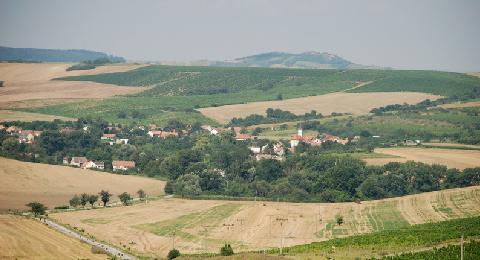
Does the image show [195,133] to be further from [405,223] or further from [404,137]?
[405,223]

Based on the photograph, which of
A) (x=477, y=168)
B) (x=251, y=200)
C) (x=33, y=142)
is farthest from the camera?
(x=33, y=142)

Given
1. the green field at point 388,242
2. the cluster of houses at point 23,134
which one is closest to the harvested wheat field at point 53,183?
the cluster of houses at point 23,134

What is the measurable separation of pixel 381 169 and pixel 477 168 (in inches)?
526

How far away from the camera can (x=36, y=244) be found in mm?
76875

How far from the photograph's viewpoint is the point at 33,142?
161m

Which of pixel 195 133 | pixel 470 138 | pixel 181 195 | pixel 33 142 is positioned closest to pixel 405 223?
pixel 181 195

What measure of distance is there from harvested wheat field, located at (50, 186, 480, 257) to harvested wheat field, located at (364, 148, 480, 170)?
81.5 feet

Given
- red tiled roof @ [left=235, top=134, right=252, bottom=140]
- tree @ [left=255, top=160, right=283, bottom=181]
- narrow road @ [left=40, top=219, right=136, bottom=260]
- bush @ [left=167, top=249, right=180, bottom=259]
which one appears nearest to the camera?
bush @ [left=167, top=249, right=180, bottom=259]

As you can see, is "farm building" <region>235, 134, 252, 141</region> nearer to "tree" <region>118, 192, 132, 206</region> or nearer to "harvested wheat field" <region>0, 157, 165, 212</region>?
"harvested wheat field" <region>0, 157, 165, 212</region>

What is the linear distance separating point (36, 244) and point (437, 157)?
80.4 meters

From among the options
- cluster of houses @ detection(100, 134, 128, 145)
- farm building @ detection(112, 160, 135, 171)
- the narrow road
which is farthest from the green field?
cluster of houses @ detection(100, 134, 128, 145)

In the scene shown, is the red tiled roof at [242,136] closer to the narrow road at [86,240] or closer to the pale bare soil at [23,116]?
the pale bare soil at [23,116]

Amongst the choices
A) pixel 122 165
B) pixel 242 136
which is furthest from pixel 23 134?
pixel 242 136

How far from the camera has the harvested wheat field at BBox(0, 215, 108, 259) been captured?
72812 millimetres
